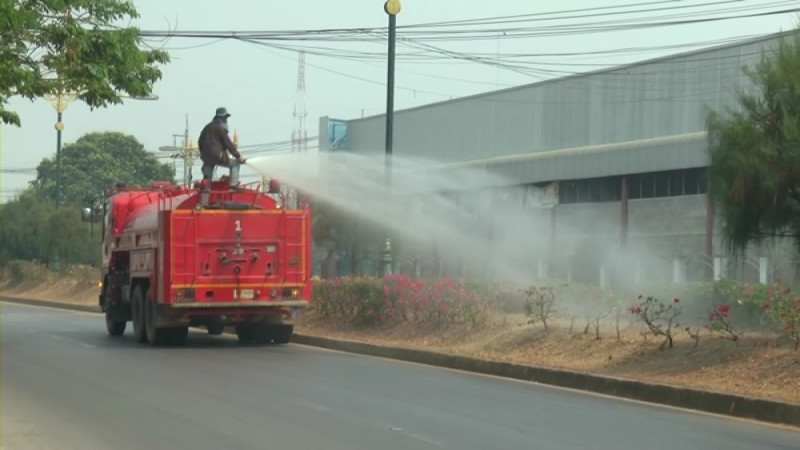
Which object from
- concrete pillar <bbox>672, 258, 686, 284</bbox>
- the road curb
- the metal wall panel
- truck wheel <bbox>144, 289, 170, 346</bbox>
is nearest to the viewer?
the road curb

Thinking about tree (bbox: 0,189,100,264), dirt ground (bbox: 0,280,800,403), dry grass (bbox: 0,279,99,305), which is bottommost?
dry grass (bbox: 0,279,99,305)

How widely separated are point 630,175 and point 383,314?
799 inches

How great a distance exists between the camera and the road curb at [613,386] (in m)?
12.4

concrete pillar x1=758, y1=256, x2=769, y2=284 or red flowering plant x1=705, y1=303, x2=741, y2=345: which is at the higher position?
concrete pillar x1=758, y1=256, x2=769, y2=284

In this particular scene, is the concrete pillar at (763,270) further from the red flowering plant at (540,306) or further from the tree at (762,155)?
the tree at (762,155)

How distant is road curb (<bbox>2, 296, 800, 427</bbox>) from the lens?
12.4 meters

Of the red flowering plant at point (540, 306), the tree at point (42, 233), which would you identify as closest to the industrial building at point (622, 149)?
the red flowering plant at point (540, 306)

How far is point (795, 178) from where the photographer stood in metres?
14.3

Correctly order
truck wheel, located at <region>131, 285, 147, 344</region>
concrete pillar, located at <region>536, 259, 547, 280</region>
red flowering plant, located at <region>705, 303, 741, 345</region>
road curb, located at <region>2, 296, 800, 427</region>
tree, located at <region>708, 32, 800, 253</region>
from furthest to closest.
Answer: concrete pillar, located at <region>536, 259, 547, 280</region> → truck wheel, located at <region>131, 285, 147, 344</region> → red flowering plant, located at <region>705, 303, 741, 345</region> → tree, located at <region>708, 32, 800, 253</region> → road curb, located at <region>2, 296, 800, 427</region>

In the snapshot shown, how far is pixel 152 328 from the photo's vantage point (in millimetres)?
21562

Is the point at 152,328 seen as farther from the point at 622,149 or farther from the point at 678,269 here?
the point at 622,149

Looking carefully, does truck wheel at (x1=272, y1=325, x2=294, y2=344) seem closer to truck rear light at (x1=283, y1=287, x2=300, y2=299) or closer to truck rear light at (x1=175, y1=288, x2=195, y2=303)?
truck rear light at (x1=283, y1=287, x2=300, y2=299)

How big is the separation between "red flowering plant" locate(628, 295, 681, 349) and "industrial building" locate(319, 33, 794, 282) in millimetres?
12225

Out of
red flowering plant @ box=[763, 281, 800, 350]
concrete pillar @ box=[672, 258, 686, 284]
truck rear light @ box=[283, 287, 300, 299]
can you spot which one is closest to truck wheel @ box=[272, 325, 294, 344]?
truck rear light @ box=[283, 287, 300, 299]
